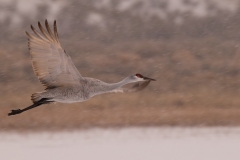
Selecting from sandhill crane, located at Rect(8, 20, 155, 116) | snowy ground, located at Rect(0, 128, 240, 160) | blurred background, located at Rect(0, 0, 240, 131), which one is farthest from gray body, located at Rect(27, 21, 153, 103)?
blurred background, located at Rect(0, 0, 240, 131)

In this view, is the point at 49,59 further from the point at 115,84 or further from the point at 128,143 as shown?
the point at 128,143

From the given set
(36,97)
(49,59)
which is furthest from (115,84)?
(36,97)

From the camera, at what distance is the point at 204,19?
29.5 meters

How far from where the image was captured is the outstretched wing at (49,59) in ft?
26.5

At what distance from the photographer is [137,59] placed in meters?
23.1

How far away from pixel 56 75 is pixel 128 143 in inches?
237

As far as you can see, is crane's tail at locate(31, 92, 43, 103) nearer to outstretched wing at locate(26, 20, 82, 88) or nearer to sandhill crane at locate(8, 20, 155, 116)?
sandhill crane at locate(8, 20, 155, 116)

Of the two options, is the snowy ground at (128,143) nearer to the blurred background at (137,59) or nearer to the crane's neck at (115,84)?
the blurred background at (137,59)

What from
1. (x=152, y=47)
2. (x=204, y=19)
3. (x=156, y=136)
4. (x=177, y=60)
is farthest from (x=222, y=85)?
(x=204, y=19)

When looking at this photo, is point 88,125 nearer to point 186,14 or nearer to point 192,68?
point 192,68

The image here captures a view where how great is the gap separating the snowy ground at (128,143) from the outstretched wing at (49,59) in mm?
4073

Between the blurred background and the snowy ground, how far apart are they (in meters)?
0.77

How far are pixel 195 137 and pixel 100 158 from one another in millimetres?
3571

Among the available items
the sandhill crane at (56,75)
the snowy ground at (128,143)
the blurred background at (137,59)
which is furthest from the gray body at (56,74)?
the blurred background at (137,59)
